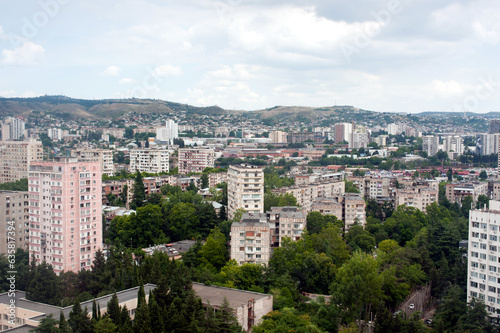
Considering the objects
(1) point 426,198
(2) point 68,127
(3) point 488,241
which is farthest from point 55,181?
(2) point 68,127

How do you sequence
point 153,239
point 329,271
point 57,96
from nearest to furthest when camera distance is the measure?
point 329,271, point 153,239, point 57,96

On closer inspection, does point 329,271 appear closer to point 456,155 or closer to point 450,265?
point 450,265

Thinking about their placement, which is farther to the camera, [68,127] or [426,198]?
[68,127]

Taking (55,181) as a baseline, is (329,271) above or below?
below

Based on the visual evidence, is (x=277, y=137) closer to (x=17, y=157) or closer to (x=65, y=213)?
(x=17, y=157)

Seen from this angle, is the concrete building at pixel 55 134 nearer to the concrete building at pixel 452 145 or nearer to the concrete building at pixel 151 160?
the concrete building at pixel 151 160

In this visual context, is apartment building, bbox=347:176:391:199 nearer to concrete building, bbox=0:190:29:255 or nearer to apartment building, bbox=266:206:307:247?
apartment building, bbox=266:206:307:247

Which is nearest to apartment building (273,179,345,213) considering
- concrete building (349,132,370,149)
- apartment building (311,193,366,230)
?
apartment building (311,193,366,230)
